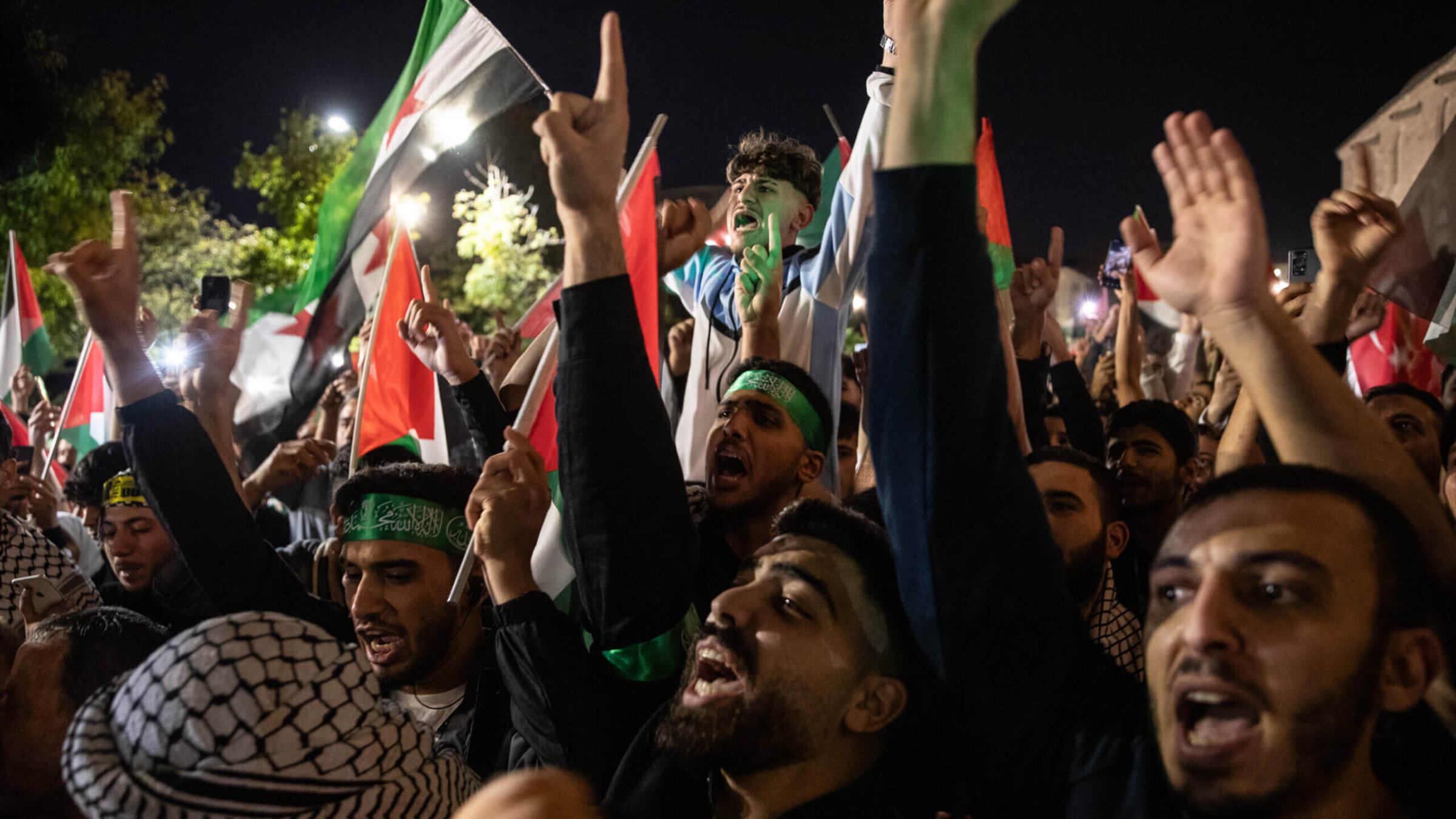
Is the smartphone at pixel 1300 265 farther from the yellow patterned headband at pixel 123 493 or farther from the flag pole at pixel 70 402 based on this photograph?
the flag pole at pixel 70 402

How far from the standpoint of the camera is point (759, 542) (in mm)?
3225

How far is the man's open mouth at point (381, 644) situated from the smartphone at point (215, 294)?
2.93 metres

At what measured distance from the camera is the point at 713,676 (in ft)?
7.04

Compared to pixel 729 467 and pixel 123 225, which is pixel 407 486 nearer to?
pixel 729 467

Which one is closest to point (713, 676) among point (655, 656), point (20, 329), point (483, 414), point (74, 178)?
point (655, 656)

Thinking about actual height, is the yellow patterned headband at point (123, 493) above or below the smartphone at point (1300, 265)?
below

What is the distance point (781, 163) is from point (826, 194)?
5.31 ft

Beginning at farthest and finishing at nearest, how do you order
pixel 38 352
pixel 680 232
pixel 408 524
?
pixel 38 352 < pixel 680 232 < pixel 408 524

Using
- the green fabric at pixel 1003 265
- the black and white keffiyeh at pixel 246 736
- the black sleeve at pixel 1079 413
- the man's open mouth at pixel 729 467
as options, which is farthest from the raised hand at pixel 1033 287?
the black and white keffiyeh at pixel 246 736

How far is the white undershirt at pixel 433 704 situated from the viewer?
9.53 ft

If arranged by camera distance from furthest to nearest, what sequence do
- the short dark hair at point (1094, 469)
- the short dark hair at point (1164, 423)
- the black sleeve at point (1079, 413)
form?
the black sleeve at point (1079, 413) < the short dark hair at point (1164, 423) < the short dark hair at point (1094, 469)

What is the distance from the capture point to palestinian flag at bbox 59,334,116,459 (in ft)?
21.2

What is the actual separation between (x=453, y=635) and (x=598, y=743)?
3.15 ft

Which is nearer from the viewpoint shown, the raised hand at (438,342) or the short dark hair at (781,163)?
the raised hand at (438,342)
